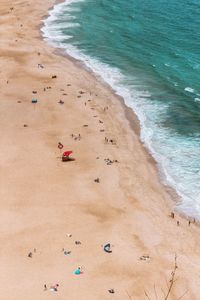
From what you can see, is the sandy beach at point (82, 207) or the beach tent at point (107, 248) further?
the beach tent at point (107, 248)

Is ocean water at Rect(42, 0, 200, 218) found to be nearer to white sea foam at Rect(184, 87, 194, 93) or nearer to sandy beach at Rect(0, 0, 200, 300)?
white sea foam at Rect(184, 87, 194, 93)

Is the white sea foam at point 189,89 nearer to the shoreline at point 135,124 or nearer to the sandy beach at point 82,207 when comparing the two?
the shoreline at point 135,124

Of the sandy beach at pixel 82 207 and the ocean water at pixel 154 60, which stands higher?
the ocean water at pixel 154 60

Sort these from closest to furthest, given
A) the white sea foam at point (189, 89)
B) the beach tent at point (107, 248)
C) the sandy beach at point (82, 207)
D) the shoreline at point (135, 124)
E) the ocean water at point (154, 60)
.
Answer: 1. the sandy beach at point (82, 207)
2. the beach tent at point (107, 248)
3. the shoreline at point (135, 124)
4. the ocean water at point (154, 60)
5. the white sea foam at point (189, 89)

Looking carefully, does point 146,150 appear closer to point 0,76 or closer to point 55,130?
point 55,130

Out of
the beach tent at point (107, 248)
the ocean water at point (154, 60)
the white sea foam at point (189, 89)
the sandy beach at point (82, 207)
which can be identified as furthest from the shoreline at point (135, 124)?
the white sea foam at point (189, 89)

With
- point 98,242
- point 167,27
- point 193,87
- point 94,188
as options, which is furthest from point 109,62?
point 98,242

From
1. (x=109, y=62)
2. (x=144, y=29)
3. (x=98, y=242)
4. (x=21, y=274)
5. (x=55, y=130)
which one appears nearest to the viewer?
(x=21, y=274)

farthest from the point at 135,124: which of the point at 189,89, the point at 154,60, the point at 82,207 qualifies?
the point at 154,60

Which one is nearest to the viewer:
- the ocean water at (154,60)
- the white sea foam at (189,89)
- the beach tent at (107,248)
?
the beach tent at (107,248)
